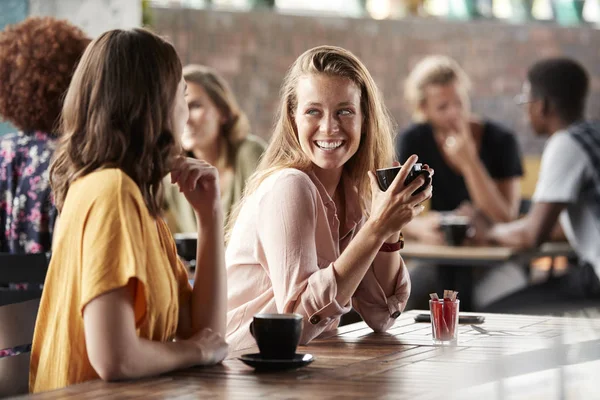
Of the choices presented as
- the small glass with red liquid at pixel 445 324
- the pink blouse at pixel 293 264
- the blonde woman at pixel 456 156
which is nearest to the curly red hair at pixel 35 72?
the pink blouse at pixel 293 264

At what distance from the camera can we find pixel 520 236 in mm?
4379

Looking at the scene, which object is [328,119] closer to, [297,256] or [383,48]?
[297,256]

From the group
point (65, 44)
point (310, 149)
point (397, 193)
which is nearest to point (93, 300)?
point (397, 193)

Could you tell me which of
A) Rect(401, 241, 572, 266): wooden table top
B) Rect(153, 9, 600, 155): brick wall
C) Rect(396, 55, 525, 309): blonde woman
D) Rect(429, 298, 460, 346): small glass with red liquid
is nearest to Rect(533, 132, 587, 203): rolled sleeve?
Rect(401, 241, 572, 266): wooden table top

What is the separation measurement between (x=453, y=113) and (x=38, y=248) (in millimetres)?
2939

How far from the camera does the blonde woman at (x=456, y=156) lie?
16.2 ft

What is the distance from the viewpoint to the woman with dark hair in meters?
2.68

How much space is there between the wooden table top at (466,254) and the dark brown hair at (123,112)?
266 centimetres

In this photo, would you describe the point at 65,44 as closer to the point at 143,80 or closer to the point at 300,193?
the point at 300,193

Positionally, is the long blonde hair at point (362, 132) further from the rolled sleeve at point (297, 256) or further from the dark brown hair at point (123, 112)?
the dark brown hair at point (123, 112)

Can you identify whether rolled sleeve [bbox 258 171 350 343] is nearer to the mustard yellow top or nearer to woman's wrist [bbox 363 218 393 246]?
woman's wrist [bbox 363 218 393 246]

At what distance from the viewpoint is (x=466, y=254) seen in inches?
164

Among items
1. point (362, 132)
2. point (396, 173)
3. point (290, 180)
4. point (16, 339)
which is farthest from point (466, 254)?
point (16, 339)

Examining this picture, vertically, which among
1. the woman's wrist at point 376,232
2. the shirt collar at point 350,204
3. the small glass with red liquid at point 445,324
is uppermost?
the shirt collar at point 350,204
